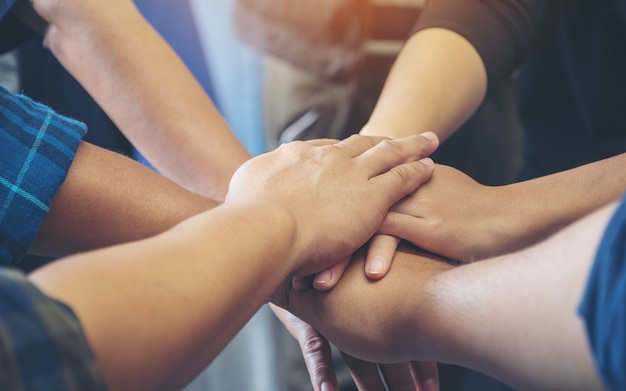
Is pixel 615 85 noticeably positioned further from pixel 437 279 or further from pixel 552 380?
pixel 552 380

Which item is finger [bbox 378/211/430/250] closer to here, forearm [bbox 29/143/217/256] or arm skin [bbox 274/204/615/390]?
arm skin [bbox 274/204/615/390]

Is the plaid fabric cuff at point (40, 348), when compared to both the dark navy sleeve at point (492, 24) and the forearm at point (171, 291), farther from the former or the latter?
the dark navy sleeve at point (492, 24)

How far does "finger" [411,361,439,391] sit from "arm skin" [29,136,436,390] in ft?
0.54

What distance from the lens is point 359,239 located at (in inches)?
27.0

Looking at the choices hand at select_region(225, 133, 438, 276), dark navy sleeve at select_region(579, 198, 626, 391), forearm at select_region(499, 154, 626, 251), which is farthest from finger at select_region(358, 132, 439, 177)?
dark navy sleeve at select_region(579, 198, 626, 391)

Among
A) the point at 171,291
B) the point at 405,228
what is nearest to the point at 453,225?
the point at 405,228

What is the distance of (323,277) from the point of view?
0.67m

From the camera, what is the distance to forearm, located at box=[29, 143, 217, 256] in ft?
2.33

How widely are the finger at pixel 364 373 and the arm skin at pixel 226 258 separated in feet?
0.50

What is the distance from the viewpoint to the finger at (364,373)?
76 centimetres

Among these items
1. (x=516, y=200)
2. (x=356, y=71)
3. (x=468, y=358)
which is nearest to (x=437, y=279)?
(x=468, y=358)

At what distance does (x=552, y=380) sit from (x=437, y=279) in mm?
163

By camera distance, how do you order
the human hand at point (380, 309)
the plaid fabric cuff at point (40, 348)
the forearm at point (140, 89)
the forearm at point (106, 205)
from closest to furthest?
the plaid fabric cuff at point (40, 348)
the human hand at point (380, 309)
the forearm at point (106, 205)
the forearm at point (140, 89)

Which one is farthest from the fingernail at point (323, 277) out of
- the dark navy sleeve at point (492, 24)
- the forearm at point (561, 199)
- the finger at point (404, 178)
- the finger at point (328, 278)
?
the dark navy sleeve at point (492, 24)
